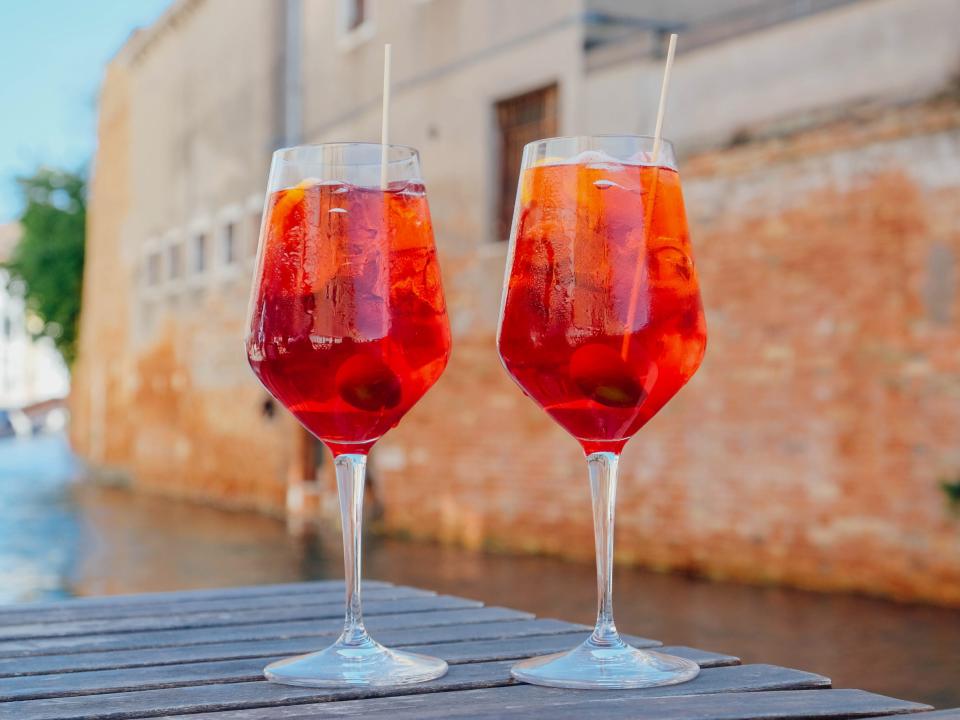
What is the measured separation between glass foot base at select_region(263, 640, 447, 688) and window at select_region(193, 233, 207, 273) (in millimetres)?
21612

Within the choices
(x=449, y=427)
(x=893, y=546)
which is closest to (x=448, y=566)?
(x=449, y=427)

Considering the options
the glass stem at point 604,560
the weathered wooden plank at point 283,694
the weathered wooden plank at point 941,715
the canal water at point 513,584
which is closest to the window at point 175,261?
the canal water at point 513,584

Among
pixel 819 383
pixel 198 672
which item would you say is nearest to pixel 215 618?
pixel 198 672

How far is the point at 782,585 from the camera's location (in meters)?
10.9

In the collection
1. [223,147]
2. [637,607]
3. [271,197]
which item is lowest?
[637,607]

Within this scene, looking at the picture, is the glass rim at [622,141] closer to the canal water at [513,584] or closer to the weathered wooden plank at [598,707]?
the weathered wooden plank at [598,707]

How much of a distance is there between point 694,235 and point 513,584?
121 inches

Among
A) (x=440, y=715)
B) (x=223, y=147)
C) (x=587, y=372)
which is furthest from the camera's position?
(x=223, y=147)

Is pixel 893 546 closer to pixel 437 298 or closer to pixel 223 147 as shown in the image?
pixel 437 298

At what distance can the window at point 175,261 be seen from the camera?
24.3 m

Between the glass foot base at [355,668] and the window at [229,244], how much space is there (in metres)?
20.0

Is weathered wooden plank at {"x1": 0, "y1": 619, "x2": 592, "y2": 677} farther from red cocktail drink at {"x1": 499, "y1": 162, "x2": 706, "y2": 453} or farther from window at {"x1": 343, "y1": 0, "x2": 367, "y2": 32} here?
window at {"x1": 343, "y1": 0, "x2": 367, "y2": 32}

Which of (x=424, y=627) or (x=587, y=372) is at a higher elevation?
(x=587, y=372)

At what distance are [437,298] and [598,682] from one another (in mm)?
524
